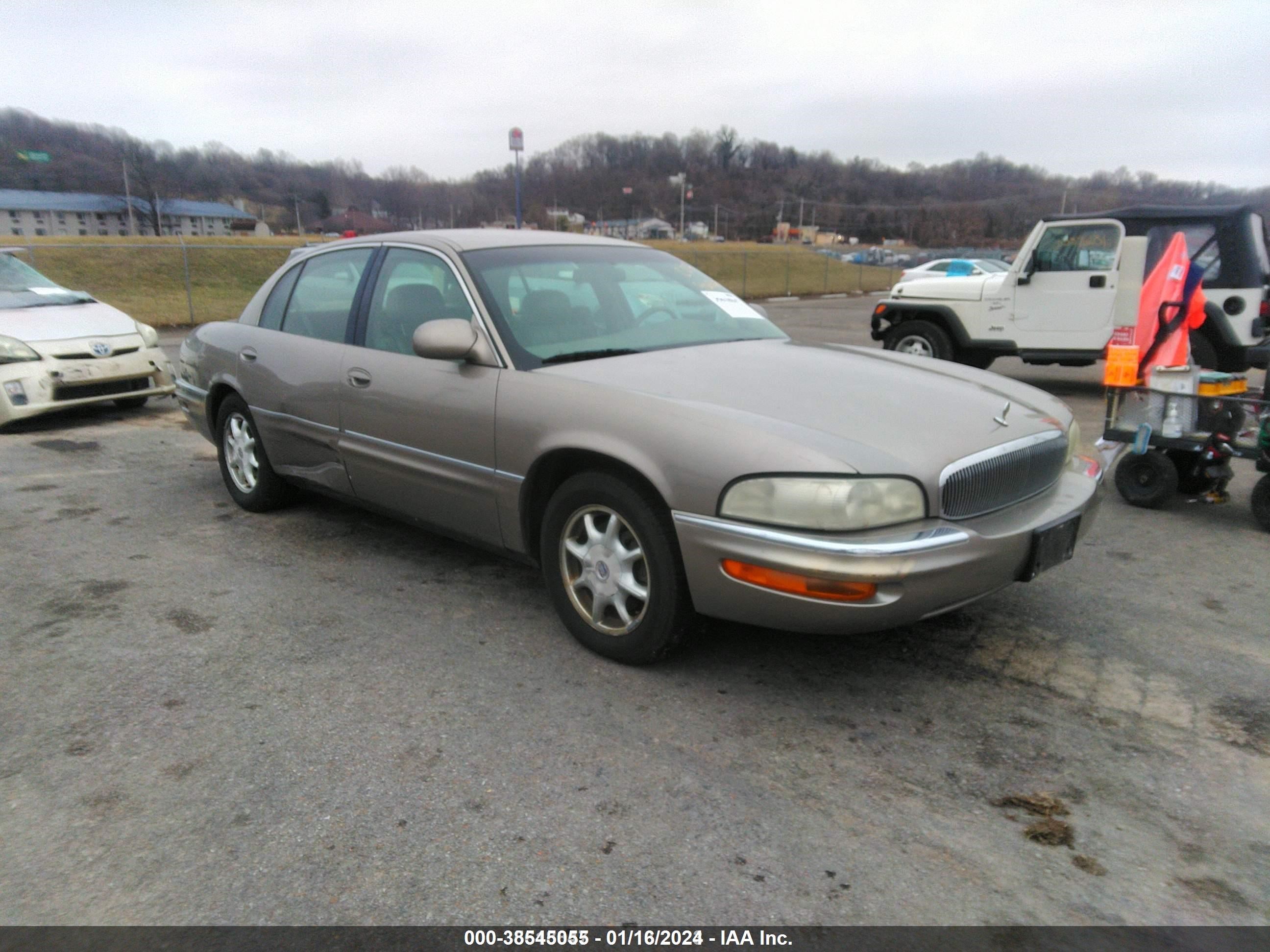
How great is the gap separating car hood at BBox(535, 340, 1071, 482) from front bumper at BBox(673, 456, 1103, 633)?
0.74ft

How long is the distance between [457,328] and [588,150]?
266ft

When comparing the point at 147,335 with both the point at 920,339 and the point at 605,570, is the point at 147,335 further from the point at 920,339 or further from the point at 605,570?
the point at 920,339

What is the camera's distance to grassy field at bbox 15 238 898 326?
2009 centimetres

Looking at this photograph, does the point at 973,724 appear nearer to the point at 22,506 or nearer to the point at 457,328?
the point at 457,328

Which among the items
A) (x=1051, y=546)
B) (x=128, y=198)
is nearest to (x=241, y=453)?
(x=1051, y=546)

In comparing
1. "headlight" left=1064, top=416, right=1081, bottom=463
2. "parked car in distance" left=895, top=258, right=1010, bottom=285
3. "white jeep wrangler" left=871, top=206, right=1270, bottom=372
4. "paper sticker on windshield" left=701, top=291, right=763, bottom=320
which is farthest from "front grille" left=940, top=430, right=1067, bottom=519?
"parked car in distance" left=895, top=258, right=1010, bottom=285

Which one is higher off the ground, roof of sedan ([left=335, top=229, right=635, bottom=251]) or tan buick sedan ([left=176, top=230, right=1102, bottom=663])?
roof of sedan ([left=335, top=229, right=635, bottom=251])

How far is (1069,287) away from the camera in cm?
978

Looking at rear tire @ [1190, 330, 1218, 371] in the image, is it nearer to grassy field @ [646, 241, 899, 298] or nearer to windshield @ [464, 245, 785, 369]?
windshield @ [464, 245, 785, 369]

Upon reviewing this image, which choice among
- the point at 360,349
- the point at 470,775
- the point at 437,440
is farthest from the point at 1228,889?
the point at 360,349

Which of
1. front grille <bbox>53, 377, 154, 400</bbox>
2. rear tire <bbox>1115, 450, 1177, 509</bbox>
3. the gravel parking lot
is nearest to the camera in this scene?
the gravel parking lot

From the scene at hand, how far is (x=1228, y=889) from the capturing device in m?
2.15

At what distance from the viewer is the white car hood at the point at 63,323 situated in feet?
24.8

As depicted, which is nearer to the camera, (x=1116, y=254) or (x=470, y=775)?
(x=470, y=775)
